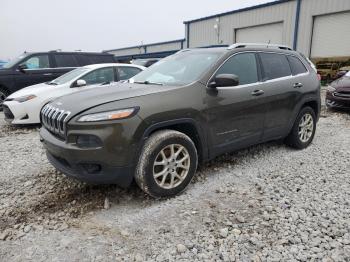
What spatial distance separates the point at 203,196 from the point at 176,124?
89 centimetres

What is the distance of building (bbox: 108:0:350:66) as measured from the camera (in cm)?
1570

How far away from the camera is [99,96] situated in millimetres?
3396

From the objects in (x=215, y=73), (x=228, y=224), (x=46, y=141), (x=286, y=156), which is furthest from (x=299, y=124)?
(x=46, y=141)

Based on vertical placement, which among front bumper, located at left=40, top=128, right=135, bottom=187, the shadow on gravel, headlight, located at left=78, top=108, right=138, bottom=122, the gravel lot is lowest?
the gravel lot

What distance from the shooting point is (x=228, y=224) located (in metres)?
3.03

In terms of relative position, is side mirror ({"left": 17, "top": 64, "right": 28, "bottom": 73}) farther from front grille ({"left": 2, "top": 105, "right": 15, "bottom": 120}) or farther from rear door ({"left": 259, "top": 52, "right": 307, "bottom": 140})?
rear door ({"left": 259, "top": 52, "right": 307, "bottom": 140})

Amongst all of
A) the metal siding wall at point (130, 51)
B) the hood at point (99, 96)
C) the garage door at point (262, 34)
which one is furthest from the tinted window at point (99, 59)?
the metal siding wall at point (130, 51)

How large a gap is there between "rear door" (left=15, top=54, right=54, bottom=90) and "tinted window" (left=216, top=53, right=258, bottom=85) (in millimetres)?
7163

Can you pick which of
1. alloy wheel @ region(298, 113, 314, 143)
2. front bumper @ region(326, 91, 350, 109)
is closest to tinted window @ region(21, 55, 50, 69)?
alloy wheel @ region(298, 113, 314, 143)

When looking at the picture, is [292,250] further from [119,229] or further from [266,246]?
[119,229]

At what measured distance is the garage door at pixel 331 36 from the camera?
1552cm

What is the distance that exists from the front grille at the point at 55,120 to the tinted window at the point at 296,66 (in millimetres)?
3629

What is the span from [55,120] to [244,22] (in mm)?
19309

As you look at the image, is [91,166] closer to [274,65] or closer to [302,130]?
[274,65]
